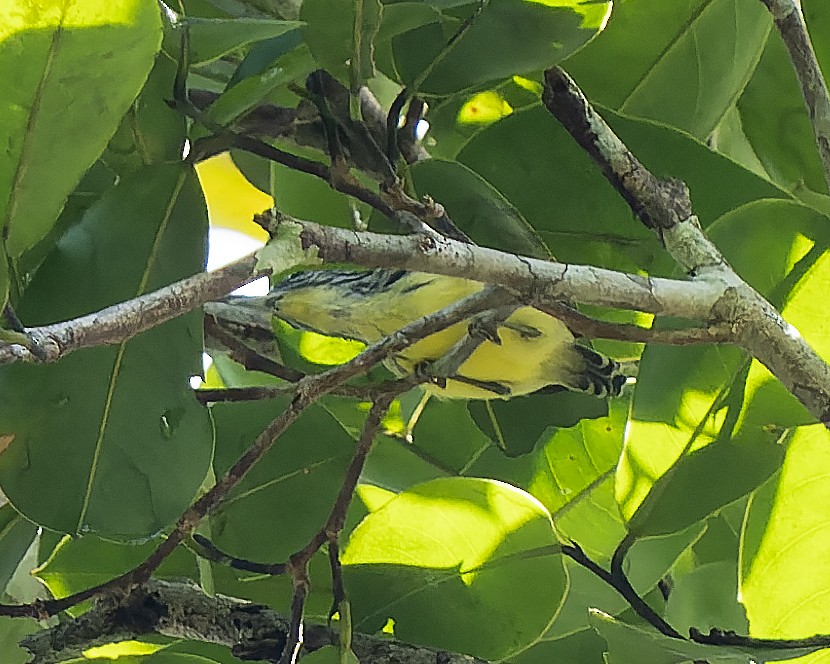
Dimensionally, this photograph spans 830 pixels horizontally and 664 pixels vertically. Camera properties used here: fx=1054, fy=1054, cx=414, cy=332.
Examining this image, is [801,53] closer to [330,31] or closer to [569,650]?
[330,31]

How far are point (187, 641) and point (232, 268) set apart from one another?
17.1 inches

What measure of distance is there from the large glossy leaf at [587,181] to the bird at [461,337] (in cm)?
10

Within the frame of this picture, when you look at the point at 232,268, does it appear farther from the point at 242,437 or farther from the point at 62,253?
the point at 242,437

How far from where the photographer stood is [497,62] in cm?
60

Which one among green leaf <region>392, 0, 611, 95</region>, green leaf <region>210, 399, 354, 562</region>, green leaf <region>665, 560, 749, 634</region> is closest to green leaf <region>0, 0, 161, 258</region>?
green leaf <region>392, 0, 611, 95</region>

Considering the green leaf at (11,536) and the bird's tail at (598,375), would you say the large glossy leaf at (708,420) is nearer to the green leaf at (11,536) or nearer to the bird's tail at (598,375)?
the bird's tail at (598,375)

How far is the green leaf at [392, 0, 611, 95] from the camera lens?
57 centimetres

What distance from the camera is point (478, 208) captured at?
0.65 metres

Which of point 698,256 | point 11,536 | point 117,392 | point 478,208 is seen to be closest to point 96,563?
point 11,536

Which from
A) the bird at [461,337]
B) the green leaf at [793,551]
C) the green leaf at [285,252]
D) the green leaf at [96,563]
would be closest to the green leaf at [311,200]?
the bird at [461,337]

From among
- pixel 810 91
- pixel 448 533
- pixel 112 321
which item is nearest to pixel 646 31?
pixel 810 91

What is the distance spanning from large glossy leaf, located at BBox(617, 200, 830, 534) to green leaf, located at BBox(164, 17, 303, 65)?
0.93 feet

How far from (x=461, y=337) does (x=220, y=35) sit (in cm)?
31

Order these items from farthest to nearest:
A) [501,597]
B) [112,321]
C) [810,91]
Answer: [501,597] → [810,91] → [112,321]
